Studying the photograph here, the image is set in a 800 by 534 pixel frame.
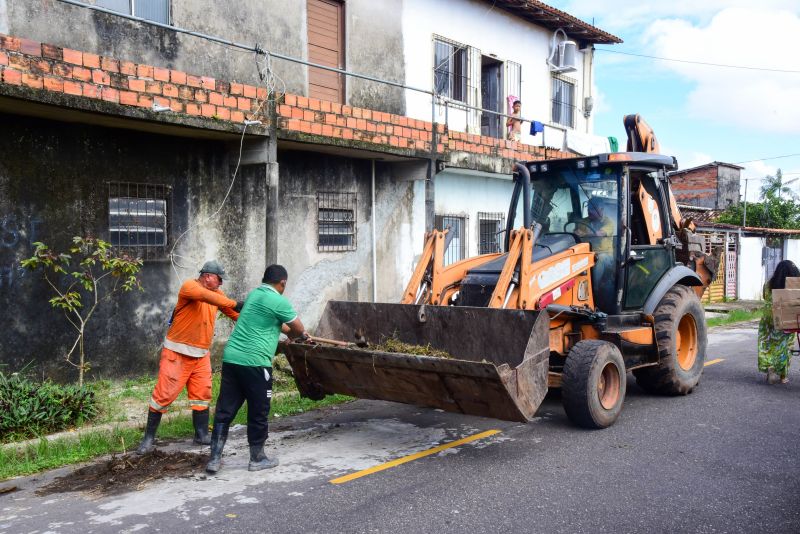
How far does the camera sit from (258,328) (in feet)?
19.1

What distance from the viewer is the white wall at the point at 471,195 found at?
14.7 meters

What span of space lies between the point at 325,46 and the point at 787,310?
26.6 feet

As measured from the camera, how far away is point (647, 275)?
327 inches

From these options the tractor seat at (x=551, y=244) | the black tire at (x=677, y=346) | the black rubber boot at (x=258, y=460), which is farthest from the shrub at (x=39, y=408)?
the black tire at (x=677, y=346)

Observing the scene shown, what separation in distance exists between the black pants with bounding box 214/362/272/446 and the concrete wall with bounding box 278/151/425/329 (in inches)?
219

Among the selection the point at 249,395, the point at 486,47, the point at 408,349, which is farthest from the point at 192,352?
the point at 486,47

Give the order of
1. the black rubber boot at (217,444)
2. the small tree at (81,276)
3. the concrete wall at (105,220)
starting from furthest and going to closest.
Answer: the concrete wall at (105,220)
the small tree at (81,276)
the black rubber boot at (217,444)

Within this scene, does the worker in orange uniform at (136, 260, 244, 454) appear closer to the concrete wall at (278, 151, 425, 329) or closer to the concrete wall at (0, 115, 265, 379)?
the concrete wall at (0, 115, 265, 379)

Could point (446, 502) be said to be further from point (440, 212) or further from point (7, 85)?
point (440, 212)

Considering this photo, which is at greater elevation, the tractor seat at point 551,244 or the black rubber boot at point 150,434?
the tractor seat at point 551,244

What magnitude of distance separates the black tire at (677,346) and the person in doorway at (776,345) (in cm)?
105

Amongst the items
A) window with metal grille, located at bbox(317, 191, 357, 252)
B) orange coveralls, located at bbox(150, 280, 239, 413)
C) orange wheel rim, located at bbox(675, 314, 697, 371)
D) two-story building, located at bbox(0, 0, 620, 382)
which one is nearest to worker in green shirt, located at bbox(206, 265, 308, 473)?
orange coveralls, located at bbox(150, 280, 239, 413)

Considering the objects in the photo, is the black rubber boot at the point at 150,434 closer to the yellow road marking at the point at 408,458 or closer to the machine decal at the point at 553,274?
the yellow road marking at the point at 408,458

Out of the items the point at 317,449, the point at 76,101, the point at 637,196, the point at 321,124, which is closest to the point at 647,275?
the point at 637,196
